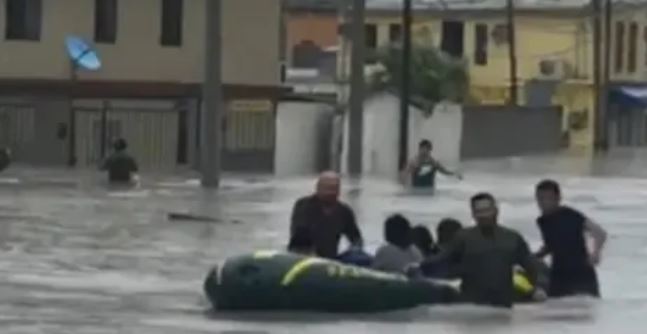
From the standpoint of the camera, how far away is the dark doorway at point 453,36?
106812 mm

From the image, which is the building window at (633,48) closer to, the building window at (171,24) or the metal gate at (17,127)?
the building window at (171,24)

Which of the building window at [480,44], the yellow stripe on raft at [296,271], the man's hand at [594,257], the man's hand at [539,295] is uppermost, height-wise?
the building window at [480,44]

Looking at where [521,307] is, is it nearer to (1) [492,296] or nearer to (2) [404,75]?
(1) [492,296]

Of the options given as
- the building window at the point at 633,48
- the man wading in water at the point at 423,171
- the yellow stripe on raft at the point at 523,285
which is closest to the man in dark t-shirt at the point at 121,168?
the man wading in water at the point at 423,171

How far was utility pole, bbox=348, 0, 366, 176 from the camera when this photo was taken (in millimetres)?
61875

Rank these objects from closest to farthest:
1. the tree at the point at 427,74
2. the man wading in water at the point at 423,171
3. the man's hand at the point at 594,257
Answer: the man's hand at the point at 594,257 → the man wading in water at the point at 423,171 → the tree at the point at 427,74

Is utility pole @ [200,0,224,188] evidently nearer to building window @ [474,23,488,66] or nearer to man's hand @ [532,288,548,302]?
man's hand @ [532,288,548,302]

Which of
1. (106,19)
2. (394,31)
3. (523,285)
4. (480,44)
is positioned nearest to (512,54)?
(480,44)

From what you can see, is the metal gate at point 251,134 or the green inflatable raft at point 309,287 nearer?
the green inflatable raft at point 309,287

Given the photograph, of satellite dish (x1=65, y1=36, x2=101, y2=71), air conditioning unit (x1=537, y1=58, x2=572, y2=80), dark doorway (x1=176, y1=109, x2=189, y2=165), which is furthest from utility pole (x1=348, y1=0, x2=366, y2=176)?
air conditioning unit (x1=537, y1=58, x2=572, y2=80)

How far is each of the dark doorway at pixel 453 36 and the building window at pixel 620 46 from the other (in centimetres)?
1057

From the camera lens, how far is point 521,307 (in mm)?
20922

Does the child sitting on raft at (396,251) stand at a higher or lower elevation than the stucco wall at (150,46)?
lower

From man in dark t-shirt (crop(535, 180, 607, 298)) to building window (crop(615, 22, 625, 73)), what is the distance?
307 feet
